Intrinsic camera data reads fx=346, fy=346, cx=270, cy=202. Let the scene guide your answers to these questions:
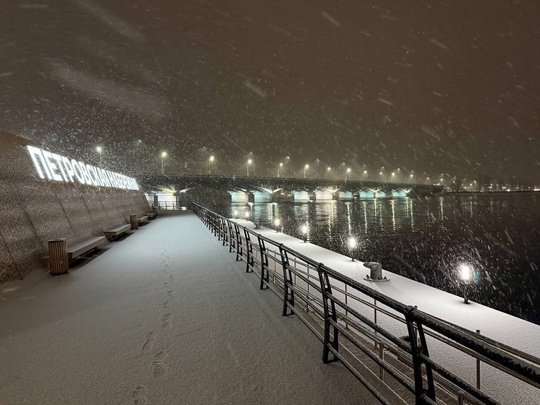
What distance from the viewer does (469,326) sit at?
30.1ft

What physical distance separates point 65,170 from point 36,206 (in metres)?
4.13

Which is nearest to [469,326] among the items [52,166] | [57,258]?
[57,258]

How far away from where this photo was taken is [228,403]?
317cm

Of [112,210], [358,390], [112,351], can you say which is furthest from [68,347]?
[112,210]

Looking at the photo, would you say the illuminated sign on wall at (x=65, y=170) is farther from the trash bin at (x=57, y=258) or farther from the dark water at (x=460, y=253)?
the dark water at (x=460, y=253)

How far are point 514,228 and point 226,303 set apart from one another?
192ft

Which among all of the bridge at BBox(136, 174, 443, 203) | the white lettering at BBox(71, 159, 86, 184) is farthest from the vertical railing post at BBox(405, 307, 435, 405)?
the bridge at BBox(136, 174, 443, 203)

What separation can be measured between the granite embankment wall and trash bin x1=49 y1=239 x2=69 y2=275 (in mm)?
615

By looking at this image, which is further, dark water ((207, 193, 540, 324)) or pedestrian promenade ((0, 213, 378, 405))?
dark water ((207, 193, 540, 324))

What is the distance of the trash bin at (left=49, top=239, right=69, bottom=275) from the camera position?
924 centimetres

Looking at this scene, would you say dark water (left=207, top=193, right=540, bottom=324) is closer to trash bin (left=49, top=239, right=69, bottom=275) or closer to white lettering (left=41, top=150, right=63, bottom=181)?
trash bin (left=49, top=239, right=69, bottom=275)

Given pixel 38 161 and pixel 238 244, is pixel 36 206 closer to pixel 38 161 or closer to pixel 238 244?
pixel 38 161

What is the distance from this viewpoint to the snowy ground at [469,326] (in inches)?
227

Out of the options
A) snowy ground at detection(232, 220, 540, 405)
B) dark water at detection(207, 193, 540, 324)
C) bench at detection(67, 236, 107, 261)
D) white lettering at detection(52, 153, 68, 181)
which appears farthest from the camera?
dark water at detection(207, 193, 540, 324)
